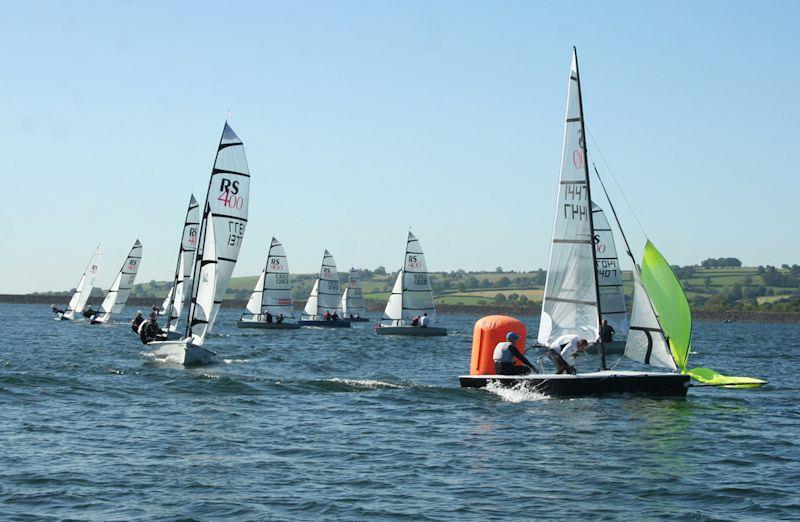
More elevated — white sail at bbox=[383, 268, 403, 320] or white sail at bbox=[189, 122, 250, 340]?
white sail at bbox=[189, 122, 250, 340]

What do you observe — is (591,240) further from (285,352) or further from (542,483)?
(285,352)

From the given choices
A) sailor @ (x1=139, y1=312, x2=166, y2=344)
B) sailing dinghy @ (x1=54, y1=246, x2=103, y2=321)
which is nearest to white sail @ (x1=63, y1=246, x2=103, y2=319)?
sailing dinghy @ (x1=54, y1=246, x2=103, y2=321)

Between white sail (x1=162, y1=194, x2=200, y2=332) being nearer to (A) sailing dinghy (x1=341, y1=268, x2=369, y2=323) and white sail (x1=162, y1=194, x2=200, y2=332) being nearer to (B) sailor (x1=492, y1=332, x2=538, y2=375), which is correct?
(B) sailor (x1=492, y1=332, x2=538, y2=375)

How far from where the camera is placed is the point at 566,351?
2317 cm

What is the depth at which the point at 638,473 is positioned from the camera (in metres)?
15.1

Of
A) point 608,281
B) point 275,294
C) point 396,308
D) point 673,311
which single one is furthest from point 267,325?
point 673,311

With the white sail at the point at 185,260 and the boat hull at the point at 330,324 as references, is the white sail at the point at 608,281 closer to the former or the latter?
the white sail at the point at 185,260

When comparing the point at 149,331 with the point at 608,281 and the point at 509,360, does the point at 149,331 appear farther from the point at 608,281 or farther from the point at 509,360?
the point at 608,281

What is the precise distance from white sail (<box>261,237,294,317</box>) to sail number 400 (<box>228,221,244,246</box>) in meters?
39.7

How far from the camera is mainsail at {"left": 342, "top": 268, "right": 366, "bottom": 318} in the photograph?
313 ft

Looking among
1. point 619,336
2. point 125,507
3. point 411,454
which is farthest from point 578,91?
point 619,336

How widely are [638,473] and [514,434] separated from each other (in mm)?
3778

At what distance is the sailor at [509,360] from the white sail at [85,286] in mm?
→ 64485

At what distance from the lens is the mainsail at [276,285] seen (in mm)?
72438
